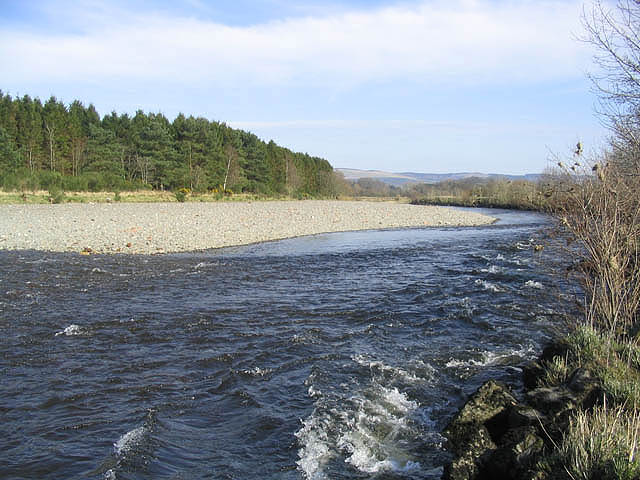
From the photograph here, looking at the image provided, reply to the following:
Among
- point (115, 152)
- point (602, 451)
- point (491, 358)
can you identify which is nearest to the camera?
point (602, 451)

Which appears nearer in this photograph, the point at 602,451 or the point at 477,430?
the point at 602,451

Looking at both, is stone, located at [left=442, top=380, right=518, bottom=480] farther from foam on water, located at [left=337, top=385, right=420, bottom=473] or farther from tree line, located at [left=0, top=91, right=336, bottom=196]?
tree line, located at [left=0, top=91, right=336, bottom=196]

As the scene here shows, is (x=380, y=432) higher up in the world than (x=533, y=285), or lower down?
lower down

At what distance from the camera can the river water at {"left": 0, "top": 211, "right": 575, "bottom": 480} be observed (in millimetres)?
Answer: 4398

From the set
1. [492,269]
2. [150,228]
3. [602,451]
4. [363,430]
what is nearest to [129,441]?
[363,430]

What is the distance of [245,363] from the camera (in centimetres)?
655

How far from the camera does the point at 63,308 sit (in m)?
8.79

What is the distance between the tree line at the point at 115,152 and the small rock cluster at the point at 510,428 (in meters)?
37.7

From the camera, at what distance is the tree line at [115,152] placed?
126 ft

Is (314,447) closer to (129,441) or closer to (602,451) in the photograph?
(129,441)

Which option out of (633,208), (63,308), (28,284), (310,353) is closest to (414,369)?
(310,353)

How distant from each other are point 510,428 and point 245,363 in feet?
11.8

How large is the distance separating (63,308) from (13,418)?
13.9ft

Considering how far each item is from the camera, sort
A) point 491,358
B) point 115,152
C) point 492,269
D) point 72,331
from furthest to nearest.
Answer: point 115,152
point 492,269
point 72,331
point 491,358
